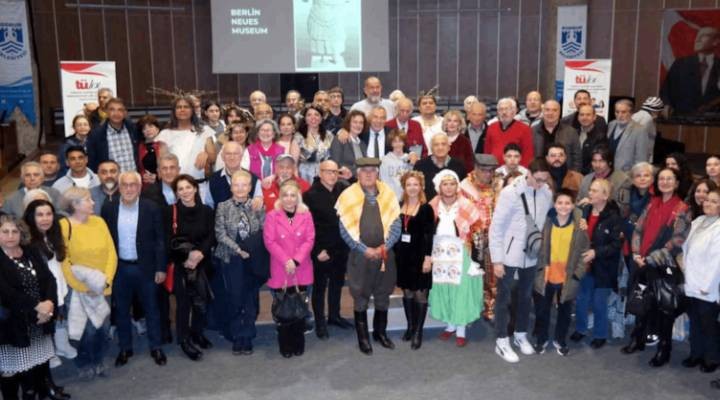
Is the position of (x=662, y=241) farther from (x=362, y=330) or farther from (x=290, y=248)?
(x=290, y=248)

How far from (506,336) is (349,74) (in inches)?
364

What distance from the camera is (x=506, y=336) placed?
5.33m

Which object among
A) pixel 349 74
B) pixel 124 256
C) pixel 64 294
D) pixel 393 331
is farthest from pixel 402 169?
pixel 349 74

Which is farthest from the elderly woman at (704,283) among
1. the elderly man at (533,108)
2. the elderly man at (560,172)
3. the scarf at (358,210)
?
the elderly man at (533,108)

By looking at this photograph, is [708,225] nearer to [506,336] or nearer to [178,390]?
[506,336]

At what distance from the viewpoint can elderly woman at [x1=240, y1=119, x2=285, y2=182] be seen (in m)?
5.95

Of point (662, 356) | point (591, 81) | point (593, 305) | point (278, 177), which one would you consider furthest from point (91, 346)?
point (591, 81)

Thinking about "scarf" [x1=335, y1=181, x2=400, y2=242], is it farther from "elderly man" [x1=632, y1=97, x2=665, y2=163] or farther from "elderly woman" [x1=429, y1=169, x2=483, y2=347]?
"elderly man" [x1=632, y1=97, x2=665, y2=163]

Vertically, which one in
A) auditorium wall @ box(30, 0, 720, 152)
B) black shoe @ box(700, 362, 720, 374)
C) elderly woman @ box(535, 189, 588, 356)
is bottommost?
black shoe @ box(700, 362, 720, 374)

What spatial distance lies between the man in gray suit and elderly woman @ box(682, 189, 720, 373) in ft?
5.61

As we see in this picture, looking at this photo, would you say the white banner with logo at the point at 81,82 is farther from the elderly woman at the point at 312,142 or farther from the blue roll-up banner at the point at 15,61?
the blue roll-up banner at the point at 15,61

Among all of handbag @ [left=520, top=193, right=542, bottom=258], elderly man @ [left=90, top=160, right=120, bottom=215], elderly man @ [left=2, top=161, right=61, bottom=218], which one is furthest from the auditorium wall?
handbag @ [left=520, top=193, right=542, bottom=258]

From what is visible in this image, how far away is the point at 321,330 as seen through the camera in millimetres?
5633

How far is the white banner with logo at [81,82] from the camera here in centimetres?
770
